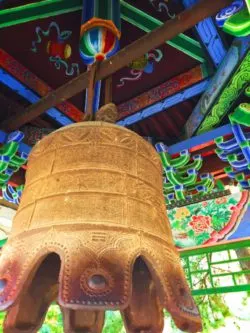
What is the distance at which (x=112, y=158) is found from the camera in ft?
4.38

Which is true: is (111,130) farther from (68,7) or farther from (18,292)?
(68,7)

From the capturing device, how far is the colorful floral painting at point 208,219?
312 cm

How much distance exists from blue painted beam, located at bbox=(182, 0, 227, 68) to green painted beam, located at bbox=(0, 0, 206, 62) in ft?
0.43

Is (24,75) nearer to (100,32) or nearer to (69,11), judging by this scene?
(69,11)

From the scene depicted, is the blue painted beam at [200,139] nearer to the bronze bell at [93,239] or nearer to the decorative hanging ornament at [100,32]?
the decorative hanging ornament at [100,32]

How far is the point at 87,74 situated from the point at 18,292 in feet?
3.95

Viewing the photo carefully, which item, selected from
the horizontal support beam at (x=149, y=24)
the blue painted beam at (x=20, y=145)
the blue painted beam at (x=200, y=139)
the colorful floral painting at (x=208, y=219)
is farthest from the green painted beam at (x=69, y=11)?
the colorful floral painting at (x=208, y=219)

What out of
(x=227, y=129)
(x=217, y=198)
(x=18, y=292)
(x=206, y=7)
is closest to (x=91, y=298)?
(x=18, y=292)

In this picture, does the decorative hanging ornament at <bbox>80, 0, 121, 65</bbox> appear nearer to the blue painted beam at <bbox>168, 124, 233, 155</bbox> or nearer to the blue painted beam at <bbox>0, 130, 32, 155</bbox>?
the blue painted beam at <bbox>0, 130, 32, 155</bbox>

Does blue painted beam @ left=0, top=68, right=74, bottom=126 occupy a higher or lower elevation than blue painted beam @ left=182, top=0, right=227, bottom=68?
lower

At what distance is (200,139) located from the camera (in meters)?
2.84

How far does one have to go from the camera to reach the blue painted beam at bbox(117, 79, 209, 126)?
2.88 metres

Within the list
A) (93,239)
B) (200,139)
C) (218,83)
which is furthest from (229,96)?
(93,239)

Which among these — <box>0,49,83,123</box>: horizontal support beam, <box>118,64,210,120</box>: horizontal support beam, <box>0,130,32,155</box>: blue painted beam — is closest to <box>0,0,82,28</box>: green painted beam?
<box>0,49,83,123</box>: horizontal support beam
